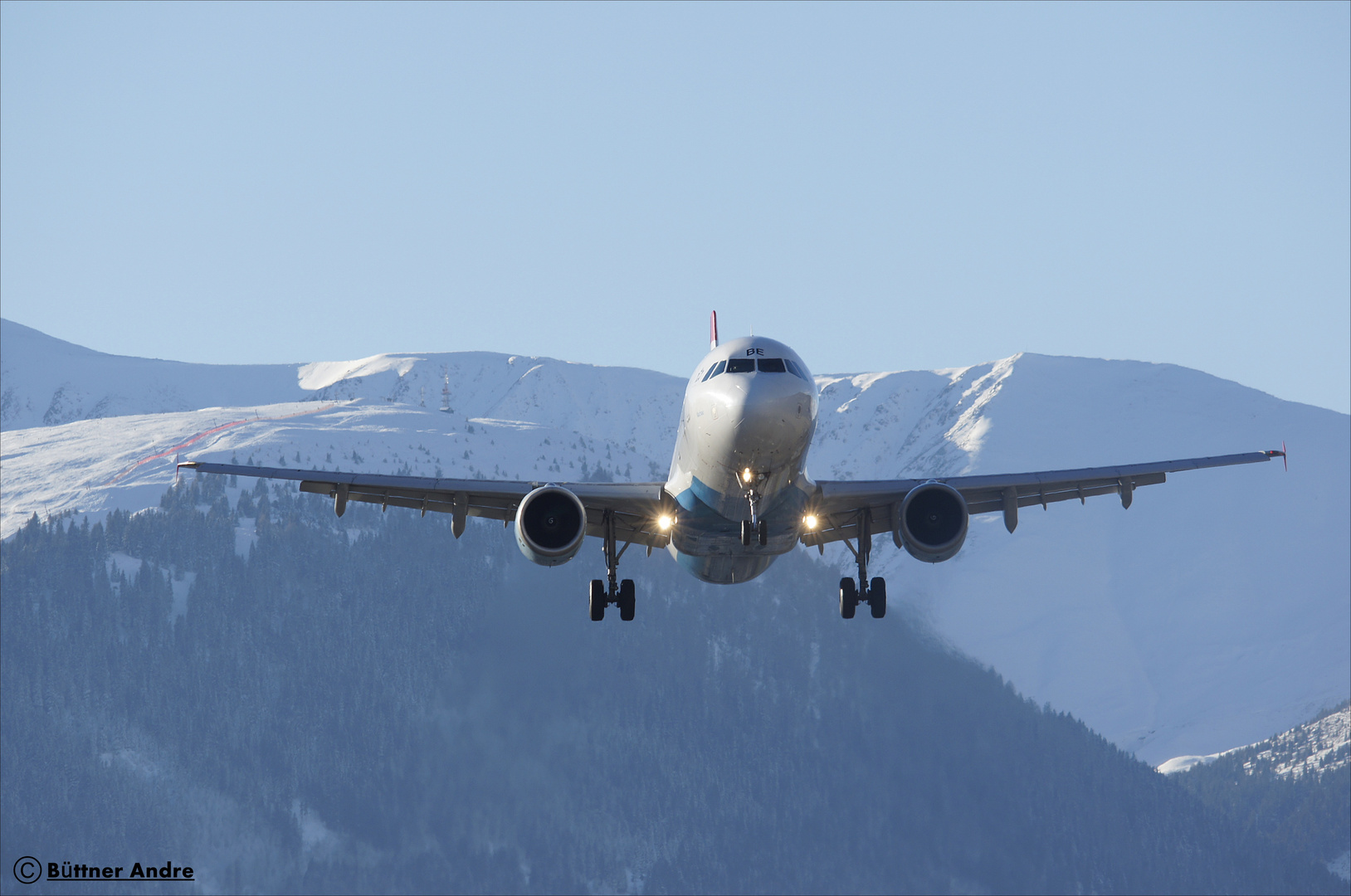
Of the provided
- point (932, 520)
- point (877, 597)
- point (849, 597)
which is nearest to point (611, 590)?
point (849, 597)

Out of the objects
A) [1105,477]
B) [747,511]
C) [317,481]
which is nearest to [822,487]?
[747,511]

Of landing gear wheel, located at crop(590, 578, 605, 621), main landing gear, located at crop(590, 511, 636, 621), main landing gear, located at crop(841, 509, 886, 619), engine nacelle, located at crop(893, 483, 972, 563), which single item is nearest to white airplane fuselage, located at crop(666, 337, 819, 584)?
main landing gear, located at crop(590, 511, 636, 621)

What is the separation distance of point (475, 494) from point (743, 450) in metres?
9.15

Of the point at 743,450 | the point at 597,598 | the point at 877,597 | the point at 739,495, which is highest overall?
the point at 743,450

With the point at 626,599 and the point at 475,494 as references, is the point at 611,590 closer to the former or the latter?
the point at 626,599

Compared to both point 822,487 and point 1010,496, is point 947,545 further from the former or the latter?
point 1010,496

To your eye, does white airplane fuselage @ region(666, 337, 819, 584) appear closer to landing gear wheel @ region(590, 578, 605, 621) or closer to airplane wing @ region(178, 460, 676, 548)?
airplane wing @ region(178, 460, 676, 548)

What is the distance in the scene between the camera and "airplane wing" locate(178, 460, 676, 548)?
3681 cm

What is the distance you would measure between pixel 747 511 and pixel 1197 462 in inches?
505

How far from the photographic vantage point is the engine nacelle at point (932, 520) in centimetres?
Result: 3500

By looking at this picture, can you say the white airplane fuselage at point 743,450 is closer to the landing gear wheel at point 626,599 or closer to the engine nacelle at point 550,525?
the landing gear wheel at point 626,599

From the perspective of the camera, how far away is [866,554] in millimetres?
39219

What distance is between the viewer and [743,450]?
104ft

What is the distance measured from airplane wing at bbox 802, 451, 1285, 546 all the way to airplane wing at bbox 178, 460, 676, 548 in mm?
4279
